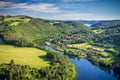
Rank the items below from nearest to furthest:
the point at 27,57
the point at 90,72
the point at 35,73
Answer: the point at 35,73 → the point at 90,72 → the point at 27,57

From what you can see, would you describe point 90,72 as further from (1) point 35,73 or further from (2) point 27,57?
(2) point 27,57

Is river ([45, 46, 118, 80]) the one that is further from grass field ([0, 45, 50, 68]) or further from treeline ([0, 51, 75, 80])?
grass field ([0, 45, 50, 68])

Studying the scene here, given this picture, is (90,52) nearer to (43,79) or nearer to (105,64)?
(105,64)

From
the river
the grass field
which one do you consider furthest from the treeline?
the grass field

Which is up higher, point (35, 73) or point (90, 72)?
point (35, 73)

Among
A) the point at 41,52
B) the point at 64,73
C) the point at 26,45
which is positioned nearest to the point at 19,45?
the point at 26,45

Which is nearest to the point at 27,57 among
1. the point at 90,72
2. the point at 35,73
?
the point at 35,73

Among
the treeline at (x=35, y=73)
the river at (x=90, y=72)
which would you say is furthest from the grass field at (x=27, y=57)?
the river at (x=90, y=72)

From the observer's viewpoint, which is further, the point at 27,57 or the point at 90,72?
the point at 27,57

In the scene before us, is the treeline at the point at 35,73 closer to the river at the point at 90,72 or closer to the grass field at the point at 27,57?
the river at the point at 90,72
